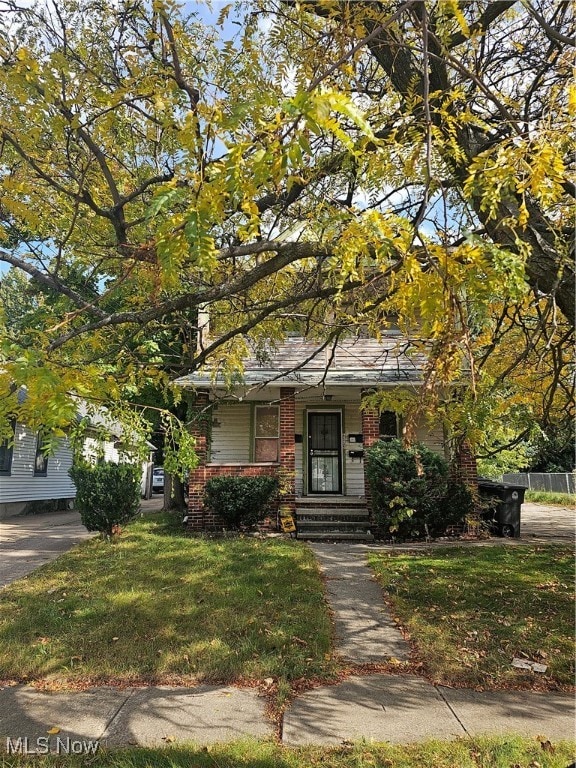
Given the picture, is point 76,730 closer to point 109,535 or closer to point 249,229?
point 249,229

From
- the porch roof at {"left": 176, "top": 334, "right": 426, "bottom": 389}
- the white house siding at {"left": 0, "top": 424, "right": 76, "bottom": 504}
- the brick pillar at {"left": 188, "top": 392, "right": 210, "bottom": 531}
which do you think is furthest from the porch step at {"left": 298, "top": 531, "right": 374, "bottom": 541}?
the white house siding at {"left": 0, "top": 424, "right": 76, "bottom": 504}

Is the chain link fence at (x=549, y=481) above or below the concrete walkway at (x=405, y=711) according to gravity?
above

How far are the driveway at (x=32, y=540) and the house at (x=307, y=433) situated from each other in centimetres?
284

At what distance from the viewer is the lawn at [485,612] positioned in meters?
4.34

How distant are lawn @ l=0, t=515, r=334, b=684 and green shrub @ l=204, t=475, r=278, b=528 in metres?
2.25

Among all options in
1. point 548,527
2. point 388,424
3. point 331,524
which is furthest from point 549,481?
point 331,524

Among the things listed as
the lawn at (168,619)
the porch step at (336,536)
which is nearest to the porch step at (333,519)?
the porch step at (336,536)

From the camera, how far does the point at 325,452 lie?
13.5m

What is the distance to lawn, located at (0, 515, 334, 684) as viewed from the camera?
14.4 feet

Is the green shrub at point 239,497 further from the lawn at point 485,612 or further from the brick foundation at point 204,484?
the lawn at point 485,612

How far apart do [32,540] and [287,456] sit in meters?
5.84

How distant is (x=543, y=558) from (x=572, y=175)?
6.43 meters

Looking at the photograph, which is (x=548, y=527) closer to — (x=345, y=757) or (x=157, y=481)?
(x=345, y=757)

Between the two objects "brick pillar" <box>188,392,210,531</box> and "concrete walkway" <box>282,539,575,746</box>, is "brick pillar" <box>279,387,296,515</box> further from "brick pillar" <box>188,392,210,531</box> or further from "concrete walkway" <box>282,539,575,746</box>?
"concrete walkway" <box>282,539,575,746</box>
